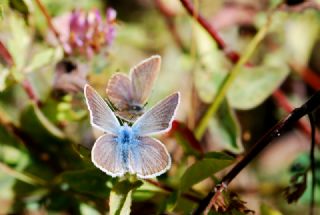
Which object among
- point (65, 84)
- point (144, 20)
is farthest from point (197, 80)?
point (144, 20)

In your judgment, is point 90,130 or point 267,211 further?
point 90,130

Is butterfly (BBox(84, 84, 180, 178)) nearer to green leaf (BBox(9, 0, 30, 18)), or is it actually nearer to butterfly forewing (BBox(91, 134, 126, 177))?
butterfly forewing (BBox(91, 134, 126, 177))

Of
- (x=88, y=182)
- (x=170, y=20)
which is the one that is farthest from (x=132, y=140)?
(x=170, y=20)

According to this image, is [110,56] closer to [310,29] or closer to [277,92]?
[277,92]

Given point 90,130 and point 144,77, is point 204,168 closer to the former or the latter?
point 144,77

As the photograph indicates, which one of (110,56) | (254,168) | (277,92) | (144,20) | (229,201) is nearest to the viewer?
(229,201)
